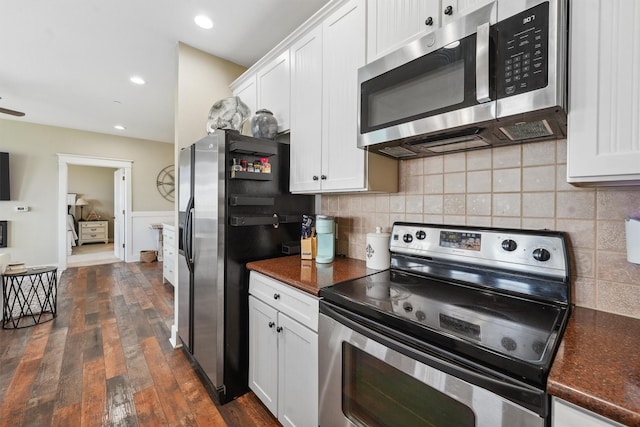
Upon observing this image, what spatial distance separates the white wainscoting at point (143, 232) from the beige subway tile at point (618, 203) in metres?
6.36

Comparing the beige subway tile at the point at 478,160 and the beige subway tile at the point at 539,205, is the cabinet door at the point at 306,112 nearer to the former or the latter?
the beige subway tile at the point at 478,160

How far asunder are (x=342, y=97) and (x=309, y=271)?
0.99 metres

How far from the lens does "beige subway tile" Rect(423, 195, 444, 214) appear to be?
4.80 ft

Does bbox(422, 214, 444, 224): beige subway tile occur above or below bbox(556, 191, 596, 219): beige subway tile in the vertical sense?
below

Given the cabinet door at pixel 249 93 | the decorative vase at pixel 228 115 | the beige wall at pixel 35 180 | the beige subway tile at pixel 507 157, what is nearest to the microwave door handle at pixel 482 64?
the beige subway tile at pixel 507 157

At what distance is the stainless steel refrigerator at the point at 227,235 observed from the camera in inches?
66.3

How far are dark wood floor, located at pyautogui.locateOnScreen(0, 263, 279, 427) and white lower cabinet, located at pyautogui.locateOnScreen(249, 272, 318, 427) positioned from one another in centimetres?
23

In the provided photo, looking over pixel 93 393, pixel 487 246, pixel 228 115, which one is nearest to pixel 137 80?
pixel 228 115

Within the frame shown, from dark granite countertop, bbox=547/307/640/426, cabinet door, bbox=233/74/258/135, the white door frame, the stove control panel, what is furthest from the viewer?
the white door frame

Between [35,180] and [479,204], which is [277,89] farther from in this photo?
[35,180]

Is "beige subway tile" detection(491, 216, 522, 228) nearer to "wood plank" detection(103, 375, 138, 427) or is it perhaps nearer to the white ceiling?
the white ceiling

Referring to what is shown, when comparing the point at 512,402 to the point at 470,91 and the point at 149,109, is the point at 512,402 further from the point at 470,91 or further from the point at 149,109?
the point at 149,109

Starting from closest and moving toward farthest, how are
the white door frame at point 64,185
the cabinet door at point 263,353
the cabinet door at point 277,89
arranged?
the cabinet door at point 263,353, the cabinet door at point 277,89, the white door frame at point 64,185

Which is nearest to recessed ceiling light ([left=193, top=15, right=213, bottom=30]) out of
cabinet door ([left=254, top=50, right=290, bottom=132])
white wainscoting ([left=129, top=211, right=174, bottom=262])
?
cabinet door ([left=254, top=50, right=290, bottom=132])
